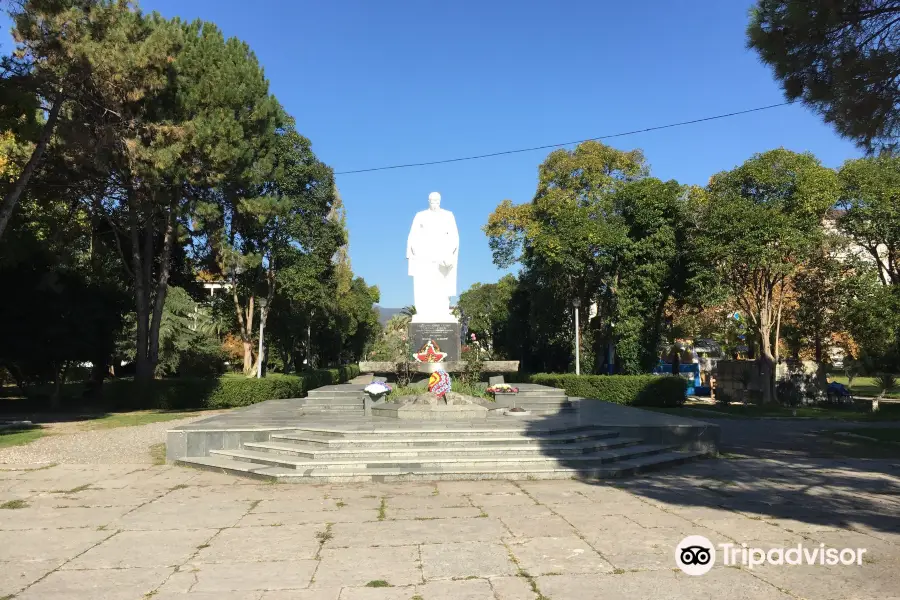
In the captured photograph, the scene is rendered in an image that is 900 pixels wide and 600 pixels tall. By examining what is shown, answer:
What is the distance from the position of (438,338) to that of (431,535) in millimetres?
10520

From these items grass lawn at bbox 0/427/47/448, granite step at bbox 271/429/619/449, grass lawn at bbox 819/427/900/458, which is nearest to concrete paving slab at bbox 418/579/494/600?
granite step at bbox 271/429/619/449

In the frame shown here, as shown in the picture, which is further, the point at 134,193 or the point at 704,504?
the point at 134,193

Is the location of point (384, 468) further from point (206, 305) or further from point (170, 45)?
point (206, 305)

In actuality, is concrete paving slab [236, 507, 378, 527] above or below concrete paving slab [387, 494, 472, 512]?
below

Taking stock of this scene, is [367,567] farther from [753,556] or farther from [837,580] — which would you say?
[837,580]

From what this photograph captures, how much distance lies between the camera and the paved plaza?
4.57 meters

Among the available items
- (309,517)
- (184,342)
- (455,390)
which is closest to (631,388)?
(455,390)

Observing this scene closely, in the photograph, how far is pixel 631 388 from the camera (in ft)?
75.3

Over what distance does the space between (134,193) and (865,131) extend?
Result: 2047 cm

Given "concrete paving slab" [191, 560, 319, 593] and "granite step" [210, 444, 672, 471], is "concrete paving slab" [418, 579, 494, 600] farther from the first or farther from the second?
"granite step" [210, 444, 672, 471]

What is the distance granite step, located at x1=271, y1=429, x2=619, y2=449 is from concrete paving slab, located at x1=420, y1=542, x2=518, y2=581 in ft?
14.2

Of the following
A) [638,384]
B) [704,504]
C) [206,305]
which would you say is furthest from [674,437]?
[206,305]

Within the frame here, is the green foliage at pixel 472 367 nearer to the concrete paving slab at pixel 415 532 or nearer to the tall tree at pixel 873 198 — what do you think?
the concrete paving slab at pixel 415 532

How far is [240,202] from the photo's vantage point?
2320cm
